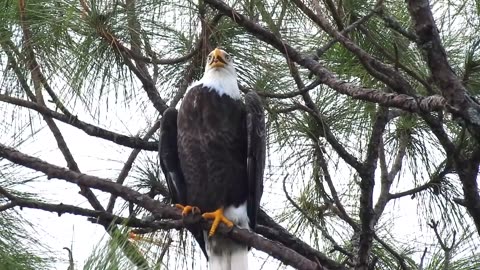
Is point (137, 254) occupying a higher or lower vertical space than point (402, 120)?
lower

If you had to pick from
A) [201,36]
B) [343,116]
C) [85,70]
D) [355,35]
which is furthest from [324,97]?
[85,70]

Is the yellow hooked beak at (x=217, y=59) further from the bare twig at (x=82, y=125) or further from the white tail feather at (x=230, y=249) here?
the white tail feather at (x=230, y=249)

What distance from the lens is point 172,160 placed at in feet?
10.9

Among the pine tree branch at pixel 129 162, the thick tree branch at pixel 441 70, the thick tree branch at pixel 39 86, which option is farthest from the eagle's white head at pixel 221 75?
the thick tree branch at pixel 441 70

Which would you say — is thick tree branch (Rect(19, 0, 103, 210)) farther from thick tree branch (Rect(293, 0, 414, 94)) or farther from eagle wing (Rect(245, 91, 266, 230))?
thick tree branch (Rect(293, 0, 414, 94))

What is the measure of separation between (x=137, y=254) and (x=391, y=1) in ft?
5.26

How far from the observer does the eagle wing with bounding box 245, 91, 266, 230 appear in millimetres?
3178

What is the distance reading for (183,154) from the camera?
3.27 m

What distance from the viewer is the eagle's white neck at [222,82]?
3.27 m

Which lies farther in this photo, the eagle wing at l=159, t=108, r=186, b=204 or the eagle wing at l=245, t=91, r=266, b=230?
the eagle wing at l=159, t=108, r=186, b=204

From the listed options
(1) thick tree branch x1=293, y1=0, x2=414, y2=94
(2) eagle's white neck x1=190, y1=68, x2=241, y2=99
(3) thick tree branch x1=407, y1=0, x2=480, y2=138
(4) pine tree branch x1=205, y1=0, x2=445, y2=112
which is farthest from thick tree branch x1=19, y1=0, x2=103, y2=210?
(3) thick tree branch x1=407, y1=0, x2=480, y2=138

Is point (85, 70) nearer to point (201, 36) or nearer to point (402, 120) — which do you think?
point (201, 36)

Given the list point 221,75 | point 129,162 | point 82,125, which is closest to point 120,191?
point 82,125

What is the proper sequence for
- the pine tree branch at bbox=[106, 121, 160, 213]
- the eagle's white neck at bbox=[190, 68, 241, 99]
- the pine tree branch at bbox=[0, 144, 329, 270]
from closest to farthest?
the pine tree branch at bbox=[0, 144, 329, 270], the eagle's white neck at bbox=[190, 68, 241, 99], the pine tree branch at bbox=[106, 121, 160, 213]
